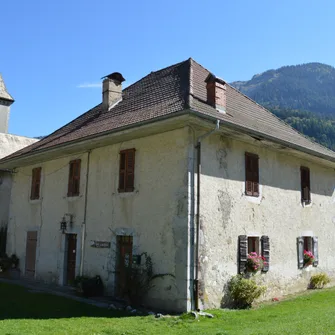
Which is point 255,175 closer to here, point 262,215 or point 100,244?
point 262,215

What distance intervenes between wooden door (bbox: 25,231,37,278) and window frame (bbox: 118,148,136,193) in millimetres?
5953

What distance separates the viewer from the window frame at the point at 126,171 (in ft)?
39.8

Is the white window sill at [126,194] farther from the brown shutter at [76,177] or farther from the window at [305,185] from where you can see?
the window at [305,185]

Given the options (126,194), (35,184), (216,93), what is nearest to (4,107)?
(35,184)

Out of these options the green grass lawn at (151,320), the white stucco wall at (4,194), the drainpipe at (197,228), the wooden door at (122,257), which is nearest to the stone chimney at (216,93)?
the drainpipe at (197,228)

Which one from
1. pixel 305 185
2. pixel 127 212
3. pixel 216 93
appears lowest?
pixel 127 212

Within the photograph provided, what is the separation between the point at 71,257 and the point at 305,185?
9213mm

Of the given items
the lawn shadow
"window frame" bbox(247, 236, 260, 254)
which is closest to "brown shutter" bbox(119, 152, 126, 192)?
the lawn shadow

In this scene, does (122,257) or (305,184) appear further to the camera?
(305,184)

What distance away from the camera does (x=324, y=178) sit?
1653cm

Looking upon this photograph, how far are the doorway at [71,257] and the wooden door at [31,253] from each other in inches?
93.3

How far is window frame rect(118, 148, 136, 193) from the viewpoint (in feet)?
39.8

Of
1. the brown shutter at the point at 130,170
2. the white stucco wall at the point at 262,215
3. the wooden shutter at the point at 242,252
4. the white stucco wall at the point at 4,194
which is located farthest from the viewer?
the white stucco wall at the point at 4,194

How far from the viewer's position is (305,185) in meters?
15.0
